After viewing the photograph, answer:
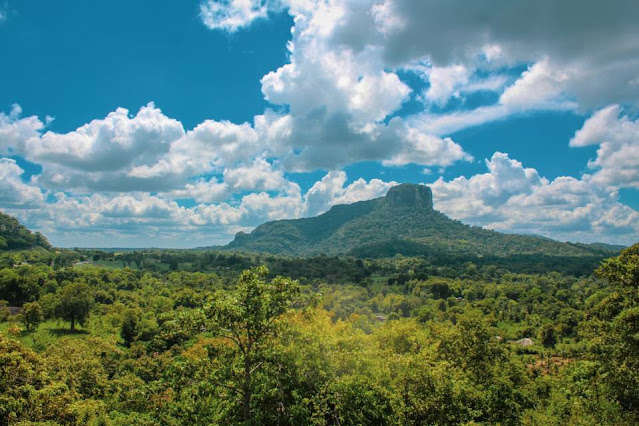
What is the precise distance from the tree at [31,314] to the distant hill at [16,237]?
129268 millimetres

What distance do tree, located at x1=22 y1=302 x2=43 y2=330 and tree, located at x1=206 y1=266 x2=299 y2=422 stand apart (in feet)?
235

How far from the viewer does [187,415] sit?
45.5 feet

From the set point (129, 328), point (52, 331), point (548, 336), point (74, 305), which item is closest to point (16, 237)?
point (52, 331)

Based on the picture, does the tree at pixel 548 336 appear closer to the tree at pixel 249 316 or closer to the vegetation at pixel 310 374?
the vegetation at pixel 310 374

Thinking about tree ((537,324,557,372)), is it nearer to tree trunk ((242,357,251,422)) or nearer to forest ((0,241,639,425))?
forest ((0,241,639,425))

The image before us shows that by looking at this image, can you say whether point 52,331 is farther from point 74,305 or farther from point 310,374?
point 310,374

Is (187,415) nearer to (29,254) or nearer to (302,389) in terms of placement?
(302,389)

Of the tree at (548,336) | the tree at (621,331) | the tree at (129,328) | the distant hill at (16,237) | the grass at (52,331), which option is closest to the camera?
the tree at (621,331)

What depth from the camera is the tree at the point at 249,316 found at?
13680 millimetres

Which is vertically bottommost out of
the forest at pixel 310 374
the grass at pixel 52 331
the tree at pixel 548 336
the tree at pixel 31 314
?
the tree at pixel 548 336

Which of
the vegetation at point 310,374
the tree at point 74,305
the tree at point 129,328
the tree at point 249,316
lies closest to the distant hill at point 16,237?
the tree at point 74,305

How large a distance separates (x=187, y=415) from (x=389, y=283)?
510ft

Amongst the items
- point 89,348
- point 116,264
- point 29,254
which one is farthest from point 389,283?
point 29,254

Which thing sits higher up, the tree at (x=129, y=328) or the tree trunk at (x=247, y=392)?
the tree trunk at (x=247, y=392)
